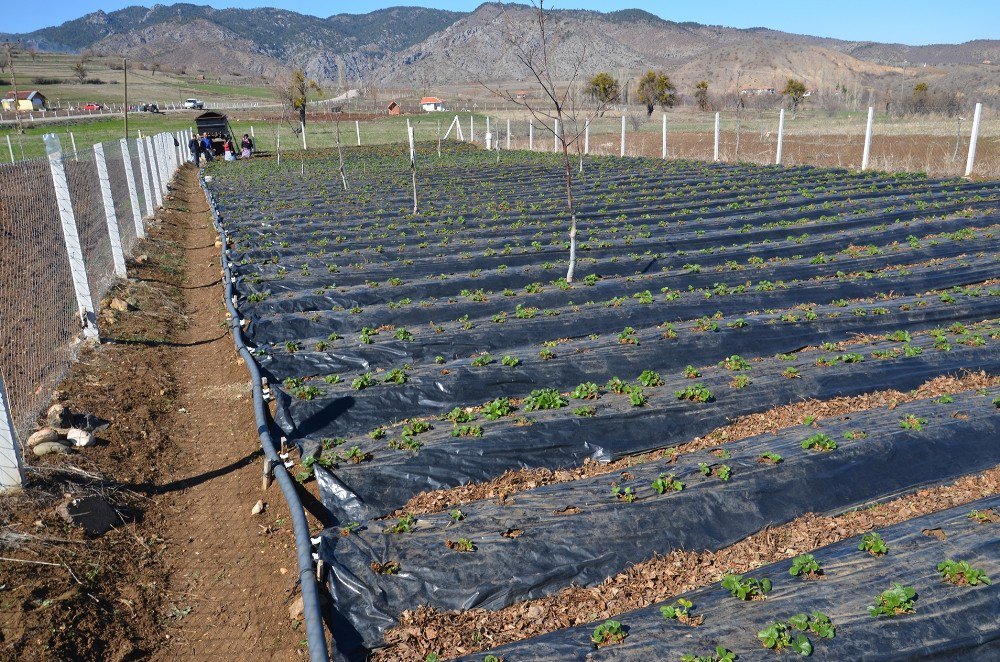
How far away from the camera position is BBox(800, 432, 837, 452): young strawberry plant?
16.4 feet

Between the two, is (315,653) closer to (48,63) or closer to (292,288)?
(292,288)

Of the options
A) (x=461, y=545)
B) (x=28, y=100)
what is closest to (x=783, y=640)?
(x=461, y=545)

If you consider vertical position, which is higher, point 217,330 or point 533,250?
point 533,250

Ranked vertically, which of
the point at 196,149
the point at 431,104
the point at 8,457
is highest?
the point at 431,104

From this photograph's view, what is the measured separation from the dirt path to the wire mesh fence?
134cm

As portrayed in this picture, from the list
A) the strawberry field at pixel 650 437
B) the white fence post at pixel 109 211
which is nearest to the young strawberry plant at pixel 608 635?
the strawberry field at pixel 650 437

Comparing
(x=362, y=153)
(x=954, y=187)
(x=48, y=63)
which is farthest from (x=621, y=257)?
(x=48, y=63)

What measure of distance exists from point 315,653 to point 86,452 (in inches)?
149

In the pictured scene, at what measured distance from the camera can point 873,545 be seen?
3949mm

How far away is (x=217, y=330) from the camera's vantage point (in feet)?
33.8

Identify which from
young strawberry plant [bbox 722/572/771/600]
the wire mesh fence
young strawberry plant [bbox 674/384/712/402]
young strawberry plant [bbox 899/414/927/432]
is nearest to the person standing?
the wire mesh fence

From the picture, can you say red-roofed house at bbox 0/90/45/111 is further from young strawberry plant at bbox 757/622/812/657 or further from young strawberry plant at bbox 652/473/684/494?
young strawberry plant at bbox 757/622/812/657

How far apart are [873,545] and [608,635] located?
171cm

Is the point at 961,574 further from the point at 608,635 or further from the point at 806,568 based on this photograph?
the point at 608,635
